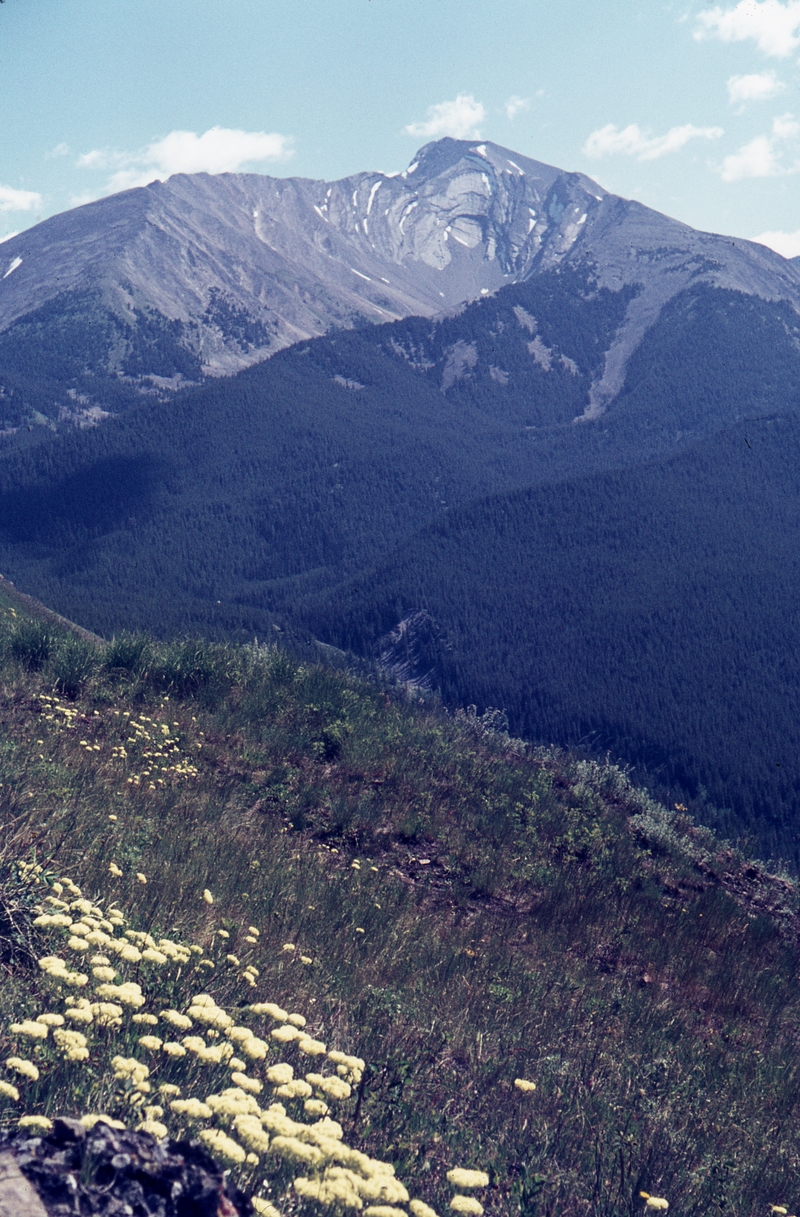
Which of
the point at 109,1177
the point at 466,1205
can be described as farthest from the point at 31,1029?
the point at 466,1205

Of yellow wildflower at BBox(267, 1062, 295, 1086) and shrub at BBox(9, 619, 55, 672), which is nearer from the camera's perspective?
yellow wildflower at BBox(267, 1062, 295, 1086)

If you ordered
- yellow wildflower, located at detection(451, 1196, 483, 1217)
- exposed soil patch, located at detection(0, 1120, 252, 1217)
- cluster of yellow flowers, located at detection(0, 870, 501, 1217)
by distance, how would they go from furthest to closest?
yellow wildflower, located at detection(451, 1196, 483, 1217)
cluster of yellow flowers, located at detection(0, 870, 501, 1217)
exposed soil patch, located at detection(0, 1120, 252, 1217)

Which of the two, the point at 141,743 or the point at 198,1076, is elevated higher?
the point at 198,1076

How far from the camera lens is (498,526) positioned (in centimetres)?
10894

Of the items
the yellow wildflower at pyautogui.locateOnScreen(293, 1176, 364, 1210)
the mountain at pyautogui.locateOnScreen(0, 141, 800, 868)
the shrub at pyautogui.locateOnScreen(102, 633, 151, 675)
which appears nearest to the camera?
the yellow wildflower at pyautogui.locateOnScreen(293, 1176, 364, 1210)

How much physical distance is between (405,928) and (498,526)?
102033 mm

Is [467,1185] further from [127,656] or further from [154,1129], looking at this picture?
[127,656]

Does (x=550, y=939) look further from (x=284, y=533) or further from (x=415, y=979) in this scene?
(x=284, y=533)

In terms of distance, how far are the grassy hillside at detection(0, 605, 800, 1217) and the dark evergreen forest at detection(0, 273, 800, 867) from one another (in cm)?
3365

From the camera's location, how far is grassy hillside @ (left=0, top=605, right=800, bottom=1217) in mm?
4609

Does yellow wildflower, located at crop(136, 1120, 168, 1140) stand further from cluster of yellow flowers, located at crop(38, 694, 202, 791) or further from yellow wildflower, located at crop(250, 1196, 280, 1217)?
cluster of yellow flowers, located at crop(38, 694, 202, 791)

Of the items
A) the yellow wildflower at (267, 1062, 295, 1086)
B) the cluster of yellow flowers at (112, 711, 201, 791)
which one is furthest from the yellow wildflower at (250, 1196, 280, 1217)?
the cluster of yellow flowers at (112, 711, 201, 791)

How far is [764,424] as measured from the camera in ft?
392

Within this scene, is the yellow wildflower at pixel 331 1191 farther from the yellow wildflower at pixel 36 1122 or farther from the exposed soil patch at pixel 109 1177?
the yellow wildflower at pixel 36 1122
